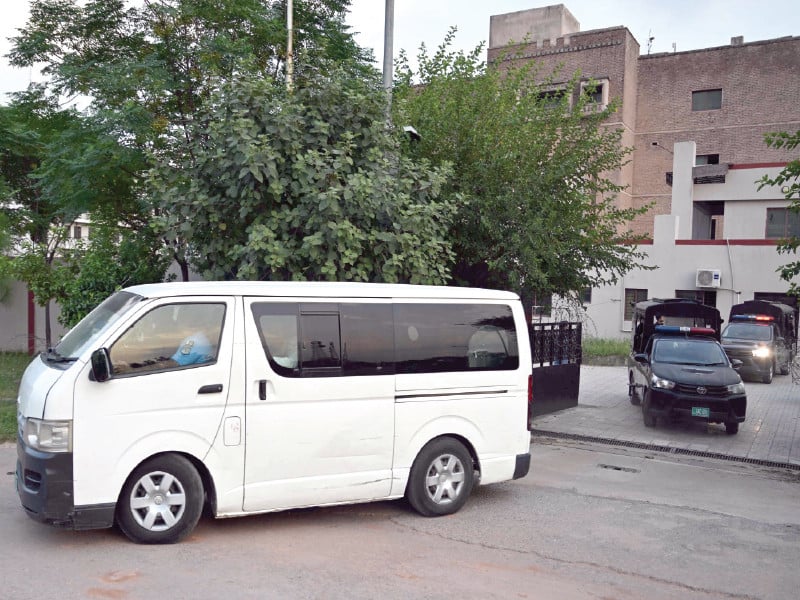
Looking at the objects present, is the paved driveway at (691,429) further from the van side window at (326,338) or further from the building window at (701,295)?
the building window at (701,295)

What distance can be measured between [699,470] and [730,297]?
2170 cm

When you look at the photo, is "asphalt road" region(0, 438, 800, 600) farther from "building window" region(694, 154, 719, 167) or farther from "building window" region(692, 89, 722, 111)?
Result: "building window" region(692, 89, 722, 111)

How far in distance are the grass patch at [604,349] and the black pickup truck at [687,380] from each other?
10211 mm

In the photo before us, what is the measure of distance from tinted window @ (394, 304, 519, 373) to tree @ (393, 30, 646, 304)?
13.1ft

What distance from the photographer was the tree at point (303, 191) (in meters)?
9.78

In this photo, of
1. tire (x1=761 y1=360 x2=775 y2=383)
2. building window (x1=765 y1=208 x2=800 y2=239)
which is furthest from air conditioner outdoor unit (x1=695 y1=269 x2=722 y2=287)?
tire (x1=761 y1=360 x2=775 y2=383)

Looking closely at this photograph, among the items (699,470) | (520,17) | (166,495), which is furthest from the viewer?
(520,17)

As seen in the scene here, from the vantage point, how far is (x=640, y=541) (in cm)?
700

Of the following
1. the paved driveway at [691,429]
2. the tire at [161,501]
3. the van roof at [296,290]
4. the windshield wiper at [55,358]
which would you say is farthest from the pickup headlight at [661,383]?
the windshield wiper at [55,358]

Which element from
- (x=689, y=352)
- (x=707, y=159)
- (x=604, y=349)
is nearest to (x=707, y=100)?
(x=707, y=159)

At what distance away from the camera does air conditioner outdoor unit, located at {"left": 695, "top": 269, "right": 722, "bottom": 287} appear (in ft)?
98.3

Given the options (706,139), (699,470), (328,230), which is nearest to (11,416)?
(328,230)

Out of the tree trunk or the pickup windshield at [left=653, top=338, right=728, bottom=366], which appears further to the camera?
the tree trunk

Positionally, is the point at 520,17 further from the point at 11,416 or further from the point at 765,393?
the point at 11,416
